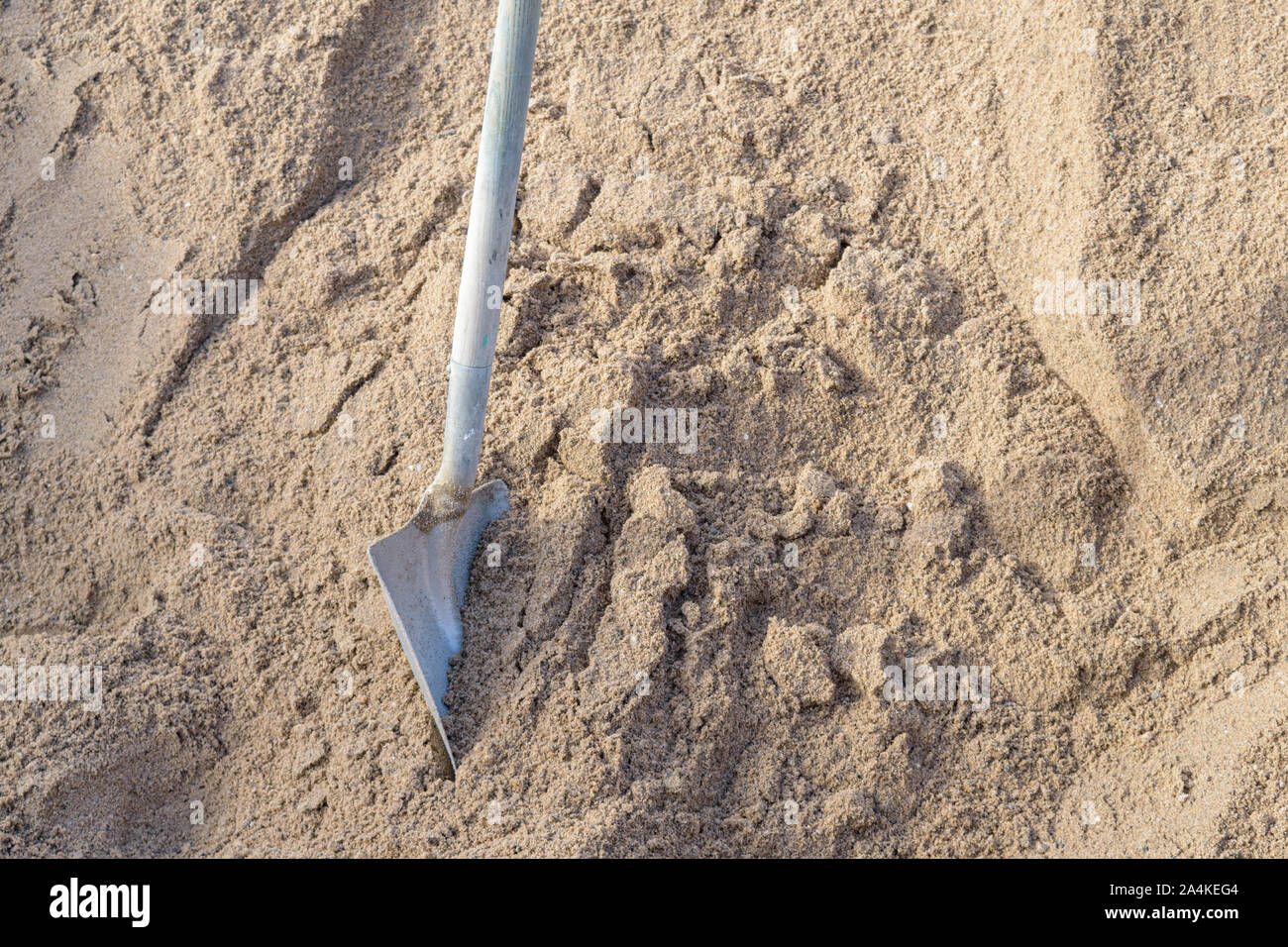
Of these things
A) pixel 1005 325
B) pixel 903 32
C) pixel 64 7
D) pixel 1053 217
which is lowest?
pixel 1005 325

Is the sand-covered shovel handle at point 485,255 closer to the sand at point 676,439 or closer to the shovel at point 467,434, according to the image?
the shovel at point 467,434

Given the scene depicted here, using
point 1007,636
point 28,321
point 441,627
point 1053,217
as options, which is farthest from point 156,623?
point 1053,217

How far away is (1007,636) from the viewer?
9.32ft

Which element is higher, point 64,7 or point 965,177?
point 64,7

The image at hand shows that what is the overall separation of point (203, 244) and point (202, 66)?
0.58m

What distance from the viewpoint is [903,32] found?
3.47 meters

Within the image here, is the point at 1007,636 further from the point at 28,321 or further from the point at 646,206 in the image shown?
the point at 28,321

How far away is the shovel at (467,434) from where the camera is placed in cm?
258

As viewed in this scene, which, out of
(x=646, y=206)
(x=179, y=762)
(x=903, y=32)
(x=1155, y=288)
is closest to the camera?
(x=179, y=762)

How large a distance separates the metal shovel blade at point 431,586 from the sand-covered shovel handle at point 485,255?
2.4 inches

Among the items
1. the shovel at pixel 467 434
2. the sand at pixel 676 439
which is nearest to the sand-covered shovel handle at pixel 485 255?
the shovel at pixel 467 434

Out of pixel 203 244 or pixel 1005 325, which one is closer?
pixel 1005 325

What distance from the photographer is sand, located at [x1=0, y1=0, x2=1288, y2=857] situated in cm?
270

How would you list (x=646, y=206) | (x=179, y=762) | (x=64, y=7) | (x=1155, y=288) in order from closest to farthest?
(x=179, y=762)
(x=1155, y=288)
(x=646, y=206)
(x=64, y=7)
